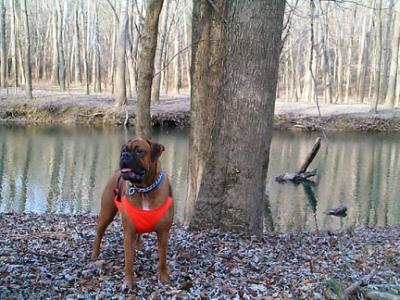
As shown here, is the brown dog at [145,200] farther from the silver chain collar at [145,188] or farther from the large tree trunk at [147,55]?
the large tree trunk at [147,55]

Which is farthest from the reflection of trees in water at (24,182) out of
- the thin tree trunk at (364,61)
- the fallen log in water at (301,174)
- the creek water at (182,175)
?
the thin tree trunk at (364,61)

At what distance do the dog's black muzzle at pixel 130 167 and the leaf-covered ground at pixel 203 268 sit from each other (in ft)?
3.83

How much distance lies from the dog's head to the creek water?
4556mm

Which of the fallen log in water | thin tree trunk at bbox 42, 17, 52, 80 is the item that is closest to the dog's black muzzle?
the fallen log in water

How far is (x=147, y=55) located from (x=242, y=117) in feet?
8.59

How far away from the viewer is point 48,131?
101 feet

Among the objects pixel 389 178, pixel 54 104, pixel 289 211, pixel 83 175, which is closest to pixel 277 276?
pixel 289 211

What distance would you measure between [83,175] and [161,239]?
14634 millimetres

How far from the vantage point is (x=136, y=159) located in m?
4.84

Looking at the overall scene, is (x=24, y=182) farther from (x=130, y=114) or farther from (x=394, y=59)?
(x=394, y=59)

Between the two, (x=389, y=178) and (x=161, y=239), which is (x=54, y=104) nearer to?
(x=389, y=178)

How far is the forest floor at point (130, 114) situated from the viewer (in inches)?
1359

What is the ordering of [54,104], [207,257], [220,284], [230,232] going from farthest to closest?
[54,104], [230,232], [207,257], [220,284]

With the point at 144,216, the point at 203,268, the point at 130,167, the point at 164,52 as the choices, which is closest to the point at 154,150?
the point at 130,167
